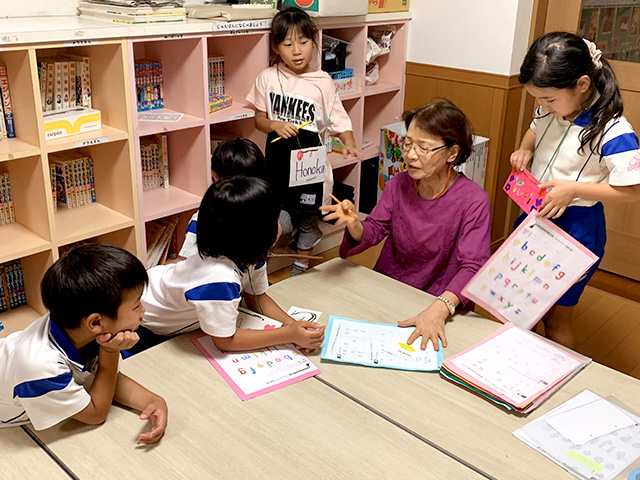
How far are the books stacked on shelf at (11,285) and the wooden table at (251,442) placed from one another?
1526 mm

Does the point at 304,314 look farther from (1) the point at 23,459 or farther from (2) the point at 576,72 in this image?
(2) the point at 576,72

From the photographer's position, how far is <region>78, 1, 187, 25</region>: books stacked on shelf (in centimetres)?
241

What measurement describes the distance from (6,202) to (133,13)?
93 cm

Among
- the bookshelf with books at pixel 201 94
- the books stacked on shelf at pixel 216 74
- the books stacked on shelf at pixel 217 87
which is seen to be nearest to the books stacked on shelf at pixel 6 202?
the bookshelf with books at pixel 201 94

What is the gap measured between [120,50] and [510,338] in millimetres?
1783

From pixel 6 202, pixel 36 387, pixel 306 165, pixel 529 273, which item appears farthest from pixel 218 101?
pixel 36 387

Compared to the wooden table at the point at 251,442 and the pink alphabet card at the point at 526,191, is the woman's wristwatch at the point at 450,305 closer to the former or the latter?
the pink alphabet card at the point at 526,191

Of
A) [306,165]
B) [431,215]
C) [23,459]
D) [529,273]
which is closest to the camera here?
[23,459]

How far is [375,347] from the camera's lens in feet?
4.92

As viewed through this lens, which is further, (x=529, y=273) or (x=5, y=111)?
(x=5, y=111)

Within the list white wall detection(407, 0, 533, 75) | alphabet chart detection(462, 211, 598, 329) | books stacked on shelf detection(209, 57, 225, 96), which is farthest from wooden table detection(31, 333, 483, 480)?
white wall detection(407, 0, 533, 75)

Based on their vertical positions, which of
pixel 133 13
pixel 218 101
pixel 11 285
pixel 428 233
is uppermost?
pixel 133 13

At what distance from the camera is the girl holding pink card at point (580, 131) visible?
171cm

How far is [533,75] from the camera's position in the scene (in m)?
1.76
